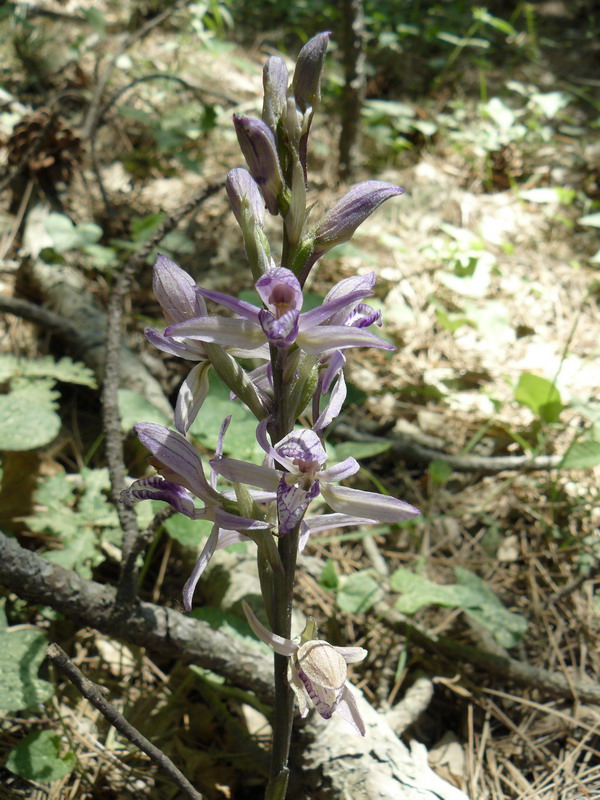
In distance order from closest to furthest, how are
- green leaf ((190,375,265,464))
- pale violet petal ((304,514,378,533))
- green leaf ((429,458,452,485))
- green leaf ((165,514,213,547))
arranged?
pale violet petal ((304,514,378,533)), green leaf ((165,514,213,547)), green leaf ((190,375,265,464)), green leaf ((429,458,452,485))

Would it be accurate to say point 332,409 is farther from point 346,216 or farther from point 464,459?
point 464,459

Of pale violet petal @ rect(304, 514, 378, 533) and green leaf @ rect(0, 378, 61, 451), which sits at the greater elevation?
pale violet petal @ rect(304, 514, 378, 533)

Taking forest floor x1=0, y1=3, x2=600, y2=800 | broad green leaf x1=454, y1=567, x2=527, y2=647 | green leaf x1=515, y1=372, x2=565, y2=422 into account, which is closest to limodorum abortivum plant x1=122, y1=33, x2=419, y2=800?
forest floor x1=0, y1=3, x2=600, y2=800

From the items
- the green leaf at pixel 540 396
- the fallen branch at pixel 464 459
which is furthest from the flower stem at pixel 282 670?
the green leaf at pixel 540 396

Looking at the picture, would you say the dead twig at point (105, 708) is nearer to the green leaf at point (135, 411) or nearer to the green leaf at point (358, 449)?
the green leaf at point (135, 411)

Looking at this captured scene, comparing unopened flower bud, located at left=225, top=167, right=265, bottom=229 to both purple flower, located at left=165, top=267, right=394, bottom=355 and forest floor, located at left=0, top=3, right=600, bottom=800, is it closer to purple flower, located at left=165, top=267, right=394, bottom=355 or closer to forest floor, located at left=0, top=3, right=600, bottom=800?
purple flower, located at left=165, top=267, right=394, bottom=355

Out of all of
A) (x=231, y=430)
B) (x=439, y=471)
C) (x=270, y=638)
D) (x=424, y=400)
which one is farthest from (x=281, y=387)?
(x=424, y=400)

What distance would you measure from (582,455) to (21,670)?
2.24m

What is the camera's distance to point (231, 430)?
7.58 feet

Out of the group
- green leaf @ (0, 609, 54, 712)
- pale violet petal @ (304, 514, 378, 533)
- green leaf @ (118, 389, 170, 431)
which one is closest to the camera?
pale violet petal @ (304, 514, 378, 533)

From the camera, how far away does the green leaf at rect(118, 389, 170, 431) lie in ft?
7.90

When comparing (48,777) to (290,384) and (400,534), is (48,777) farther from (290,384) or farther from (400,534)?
(400,534)

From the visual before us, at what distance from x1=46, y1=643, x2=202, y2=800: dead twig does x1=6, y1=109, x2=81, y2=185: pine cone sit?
3.72m

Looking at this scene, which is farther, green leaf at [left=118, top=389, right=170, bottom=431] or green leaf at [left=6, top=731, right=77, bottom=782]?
green leaf at [left=118, top=389, right=170, bottom=431]
